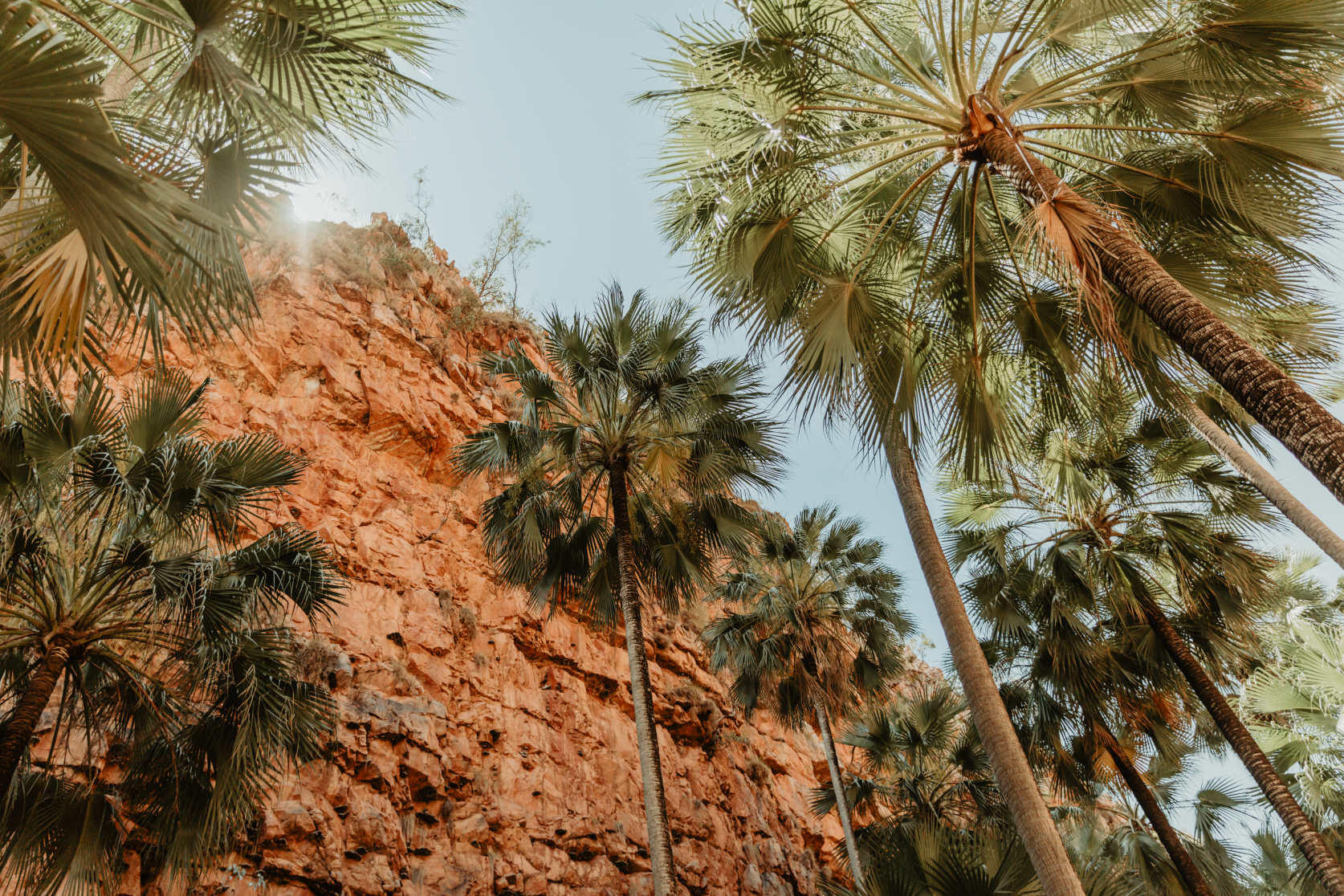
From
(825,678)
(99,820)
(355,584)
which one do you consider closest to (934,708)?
(825,678)

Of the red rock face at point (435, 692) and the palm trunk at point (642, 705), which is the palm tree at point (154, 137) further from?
the red rock face at point (435, 692)

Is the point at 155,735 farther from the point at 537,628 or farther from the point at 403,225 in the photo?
the point at 403,225

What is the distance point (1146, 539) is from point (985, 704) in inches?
209

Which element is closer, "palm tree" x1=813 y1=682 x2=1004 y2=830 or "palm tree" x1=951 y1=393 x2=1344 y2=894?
"palm tree" x1=951 y1=393 x2=1344 y2=894

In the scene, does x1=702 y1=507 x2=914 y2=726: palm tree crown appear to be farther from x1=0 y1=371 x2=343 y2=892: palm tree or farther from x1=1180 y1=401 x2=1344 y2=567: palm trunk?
x1=0 y1=371 x2=343 y2=892: palm tree

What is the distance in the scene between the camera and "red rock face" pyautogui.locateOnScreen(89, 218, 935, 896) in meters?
9.55

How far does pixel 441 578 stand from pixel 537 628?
1849mm

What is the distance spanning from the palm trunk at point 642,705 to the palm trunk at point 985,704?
10.2ft

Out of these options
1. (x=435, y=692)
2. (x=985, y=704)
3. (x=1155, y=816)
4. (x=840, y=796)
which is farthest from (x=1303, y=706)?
(x=435, y=692)

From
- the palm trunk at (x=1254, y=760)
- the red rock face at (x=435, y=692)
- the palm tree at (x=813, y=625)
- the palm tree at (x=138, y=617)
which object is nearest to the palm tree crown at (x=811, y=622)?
the palm tree at (x=813, y=625)

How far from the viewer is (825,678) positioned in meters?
11.8

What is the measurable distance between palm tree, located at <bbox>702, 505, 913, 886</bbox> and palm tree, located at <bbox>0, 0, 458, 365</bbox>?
8.37m

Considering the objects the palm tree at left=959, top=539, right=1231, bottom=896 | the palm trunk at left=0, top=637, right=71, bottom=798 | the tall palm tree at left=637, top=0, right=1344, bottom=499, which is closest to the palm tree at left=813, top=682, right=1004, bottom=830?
the palm tree at left=959, top=539, right=1231, bottom=896

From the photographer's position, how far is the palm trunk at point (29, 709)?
5.14 m
